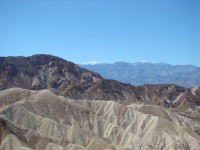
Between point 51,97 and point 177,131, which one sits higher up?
point 51,97

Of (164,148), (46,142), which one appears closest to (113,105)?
(164,148)

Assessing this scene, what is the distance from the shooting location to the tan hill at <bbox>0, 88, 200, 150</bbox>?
99500 mm

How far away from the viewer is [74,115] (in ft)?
467

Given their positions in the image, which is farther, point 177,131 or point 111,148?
point 177,131

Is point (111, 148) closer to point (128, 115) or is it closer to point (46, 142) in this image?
point (46, 142)

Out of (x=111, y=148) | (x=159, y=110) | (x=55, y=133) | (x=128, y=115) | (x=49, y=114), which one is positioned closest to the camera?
(x=111, y=148)

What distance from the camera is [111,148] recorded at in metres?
111

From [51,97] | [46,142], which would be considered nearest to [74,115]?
[51,97]

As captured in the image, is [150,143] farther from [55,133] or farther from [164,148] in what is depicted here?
[55,133]

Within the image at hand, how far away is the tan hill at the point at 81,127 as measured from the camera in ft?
326

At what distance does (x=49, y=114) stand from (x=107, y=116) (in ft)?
119

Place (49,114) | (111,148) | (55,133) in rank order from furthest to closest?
1. (49,114)
2. (55,133)
3. (111,148)

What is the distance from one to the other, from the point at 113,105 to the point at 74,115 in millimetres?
A: 30434

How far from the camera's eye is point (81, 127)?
140 meters
